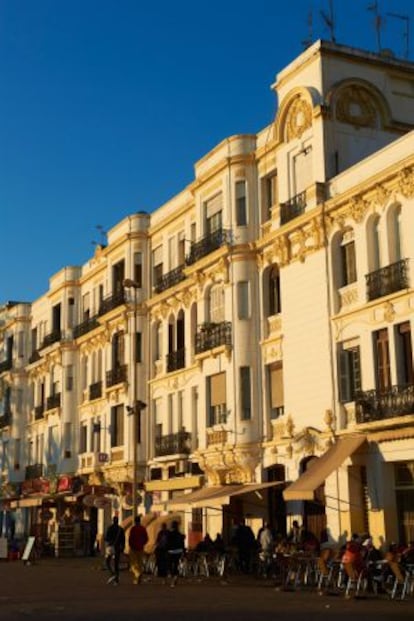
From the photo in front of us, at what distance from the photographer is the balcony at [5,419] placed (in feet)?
185

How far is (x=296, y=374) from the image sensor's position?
28.5 m

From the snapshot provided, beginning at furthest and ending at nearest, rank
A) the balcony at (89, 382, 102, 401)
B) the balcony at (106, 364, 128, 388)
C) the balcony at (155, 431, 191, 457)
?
the balcony at (89, 382, 102, 401) → the balcony at (106, 364, 128, 388) → the balcony at (155, 431, 191, 457)

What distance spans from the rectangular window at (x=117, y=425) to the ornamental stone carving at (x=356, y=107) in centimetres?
1790

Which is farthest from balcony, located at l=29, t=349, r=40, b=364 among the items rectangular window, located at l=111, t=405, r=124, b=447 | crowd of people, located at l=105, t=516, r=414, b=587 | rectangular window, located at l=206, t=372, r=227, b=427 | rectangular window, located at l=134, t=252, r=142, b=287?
crowd of people, located at l=105, t=516, r=414, b=587

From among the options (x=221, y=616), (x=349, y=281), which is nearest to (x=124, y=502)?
Result: (x=349, y=281)

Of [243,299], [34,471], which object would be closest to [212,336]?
[243,299]

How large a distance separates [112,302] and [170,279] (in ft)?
17.1

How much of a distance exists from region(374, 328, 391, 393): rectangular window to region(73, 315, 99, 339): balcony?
21052 millimetres

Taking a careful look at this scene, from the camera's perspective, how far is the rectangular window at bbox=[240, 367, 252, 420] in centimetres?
3072

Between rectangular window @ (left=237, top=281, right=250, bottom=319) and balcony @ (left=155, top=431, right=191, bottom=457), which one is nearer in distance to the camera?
rectangular window @ (left=237, top=281, right=250, bottom=319)

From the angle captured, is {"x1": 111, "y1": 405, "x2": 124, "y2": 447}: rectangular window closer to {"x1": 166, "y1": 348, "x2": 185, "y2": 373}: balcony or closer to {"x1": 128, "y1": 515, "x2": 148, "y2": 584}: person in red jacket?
{"x1": 166, "y1": 348, "x2": 185, "y2": 373}: balcony

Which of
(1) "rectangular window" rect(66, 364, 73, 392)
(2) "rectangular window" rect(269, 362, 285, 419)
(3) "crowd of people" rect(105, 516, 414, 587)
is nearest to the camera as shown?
(3) "crowd of people" rect(105, 516, 414, 587)

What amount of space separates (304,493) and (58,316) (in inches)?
1167

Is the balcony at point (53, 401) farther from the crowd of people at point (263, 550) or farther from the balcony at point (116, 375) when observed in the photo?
the crowd of people at point (263, 550)
